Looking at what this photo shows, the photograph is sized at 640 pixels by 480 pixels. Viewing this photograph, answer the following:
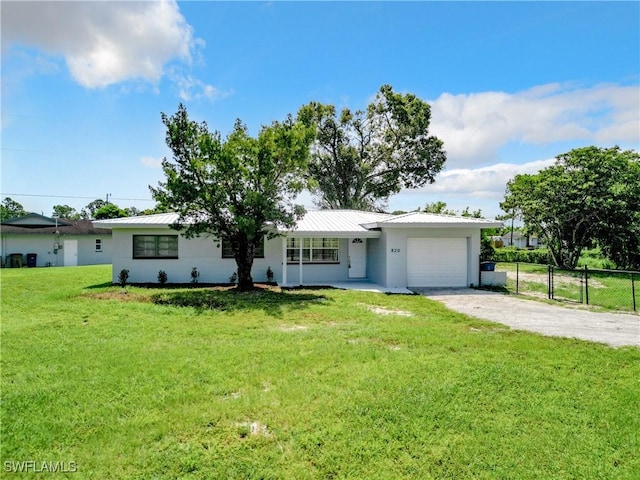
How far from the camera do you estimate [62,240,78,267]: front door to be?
27.5 meters

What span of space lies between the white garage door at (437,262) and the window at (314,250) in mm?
3495

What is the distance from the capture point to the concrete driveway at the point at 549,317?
736cm

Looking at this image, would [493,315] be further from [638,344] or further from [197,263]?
[197,263]

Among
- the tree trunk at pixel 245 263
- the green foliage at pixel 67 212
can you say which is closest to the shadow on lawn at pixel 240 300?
the tree trunk at pixel 245 263

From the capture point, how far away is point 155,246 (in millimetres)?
15469

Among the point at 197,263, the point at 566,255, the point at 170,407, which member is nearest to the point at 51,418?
the point at 170,407

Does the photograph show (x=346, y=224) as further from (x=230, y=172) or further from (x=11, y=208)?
(x=11, y=208)

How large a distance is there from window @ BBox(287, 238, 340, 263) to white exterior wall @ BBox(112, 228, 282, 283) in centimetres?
79

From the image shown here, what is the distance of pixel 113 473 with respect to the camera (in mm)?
2889

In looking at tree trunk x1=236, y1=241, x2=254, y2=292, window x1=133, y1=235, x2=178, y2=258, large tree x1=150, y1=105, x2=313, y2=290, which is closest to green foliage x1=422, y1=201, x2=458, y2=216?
large tree x1=150, y1=105, x2=313, y2=290

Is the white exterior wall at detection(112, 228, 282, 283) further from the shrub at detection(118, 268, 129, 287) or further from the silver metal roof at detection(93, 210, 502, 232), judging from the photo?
the silver metal roof at detection(93, 210, 502, 232)

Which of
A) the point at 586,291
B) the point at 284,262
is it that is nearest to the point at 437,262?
the point at 586,291

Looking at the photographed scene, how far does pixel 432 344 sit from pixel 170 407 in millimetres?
4476

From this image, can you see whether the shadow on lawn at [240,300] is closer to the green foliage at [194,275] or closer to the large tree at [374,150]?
the green foliage at [194,275]
